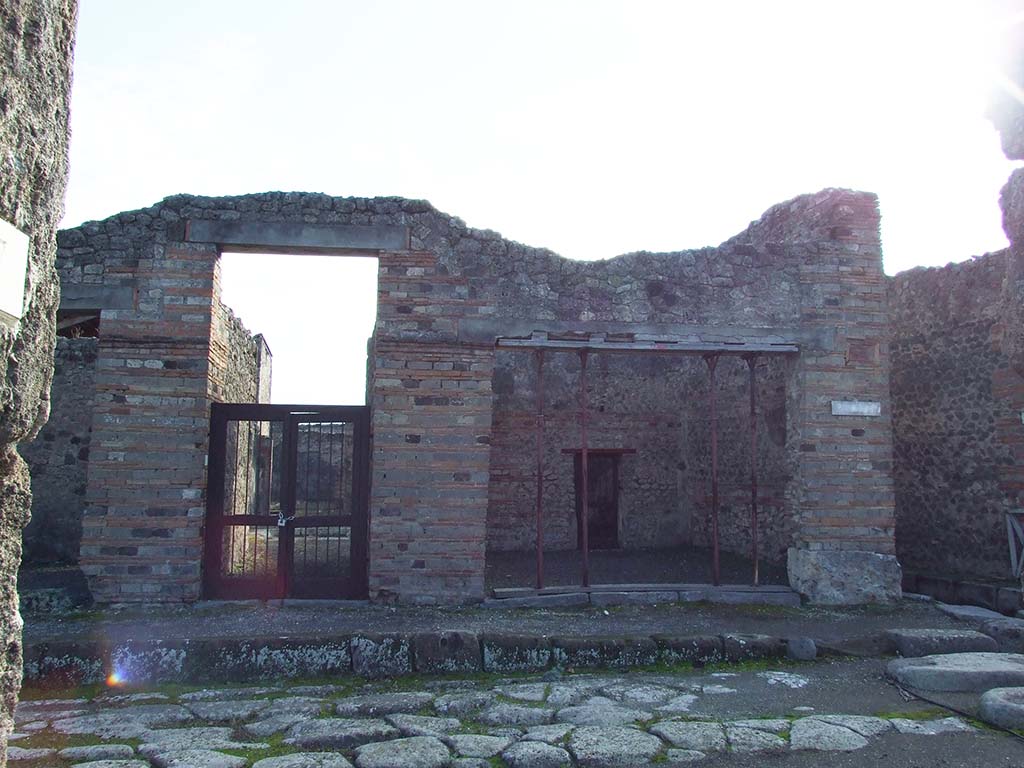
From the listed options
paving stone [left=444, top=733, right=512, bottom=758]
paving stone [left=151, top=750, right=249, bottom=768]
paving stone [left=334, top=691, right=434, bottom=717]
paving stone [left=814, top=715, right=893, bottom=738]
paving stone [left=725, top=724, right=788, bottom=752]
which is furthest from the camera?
paving stone [left=334, top=691, right=434, bottom=717]

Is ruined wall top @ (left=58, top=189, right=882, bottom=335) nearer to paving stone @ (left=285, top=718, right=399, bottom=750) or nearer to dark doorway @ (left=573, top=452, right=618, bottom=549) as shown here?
paving stone @ (left=285, top=718, right=399, bottom=750)

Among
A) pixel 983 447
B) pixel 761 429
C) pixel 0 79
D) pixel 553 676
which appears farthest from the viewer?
pixel 761 429

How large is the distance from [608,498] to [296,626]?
8.02 metres

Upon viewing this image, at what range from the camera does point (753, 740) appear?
4324 millimetres

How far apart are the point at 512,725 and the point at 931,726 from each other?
2.57 m

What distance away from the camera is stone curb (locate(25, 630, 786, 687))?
5516 mm

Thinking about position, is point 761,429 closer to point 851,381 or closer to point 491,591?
point 851,381

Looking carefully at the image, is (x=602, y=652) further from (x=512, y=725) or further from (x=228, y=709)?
(x=228, y=709)

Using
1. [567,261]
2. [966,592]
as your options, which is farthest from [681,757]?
[966,592]

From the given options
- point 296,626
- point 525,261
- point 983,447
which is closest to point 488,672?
point 296,626

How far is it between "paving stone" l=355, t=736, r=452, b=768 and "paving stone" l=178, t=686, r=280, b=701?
148cm

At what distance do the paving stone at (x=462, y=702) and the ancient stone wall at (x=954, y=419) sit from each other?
25.2 feet

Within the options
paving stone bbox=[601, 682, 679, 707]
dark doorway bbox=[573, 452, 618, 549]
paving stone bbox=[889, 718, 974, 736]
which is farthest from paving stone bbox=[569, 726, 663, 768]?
dark doorway bbox=[573, 452, 618, 549]

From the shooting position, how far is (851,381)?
8.55 m
